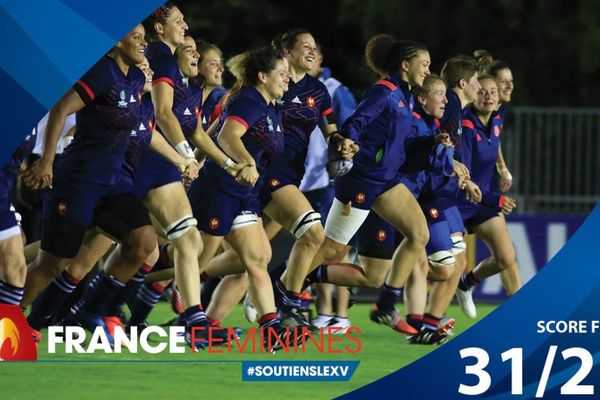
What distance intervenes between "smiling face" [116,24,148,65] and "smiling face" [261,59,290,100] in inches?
41.7

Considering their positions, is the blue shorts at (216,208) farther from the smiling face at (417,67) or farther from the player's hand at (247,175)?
the smiling face at (417,67)

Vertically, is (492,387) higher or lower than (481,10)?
lower

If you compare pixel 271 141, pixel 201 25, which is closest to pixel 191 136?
pixel 271 141

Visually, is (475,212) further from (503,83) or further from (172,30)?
(172,30)

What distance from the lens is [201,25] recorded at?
1009 inches

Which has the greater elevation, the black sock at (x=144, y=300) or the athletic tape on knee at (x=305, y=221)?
the athletic tape on knee at (x=305, y=221)

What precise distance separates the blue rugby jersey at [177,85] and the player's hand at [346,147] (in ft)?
2.86

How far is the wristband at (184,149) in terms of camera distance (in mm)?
10820

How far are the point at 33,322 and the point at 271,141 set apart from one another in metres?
1.77

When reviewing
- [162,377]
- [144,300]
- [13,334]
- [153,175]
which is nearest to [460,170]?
[144,300]

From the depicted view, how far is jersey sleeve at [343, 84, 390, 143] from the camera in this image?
11734 mm

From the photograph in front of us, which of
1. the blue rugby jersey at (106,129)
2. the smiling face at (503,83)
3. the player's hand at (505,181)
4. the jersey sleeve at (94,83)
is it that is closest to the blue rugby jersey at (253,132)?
the blue rugby jersey at (106,129)

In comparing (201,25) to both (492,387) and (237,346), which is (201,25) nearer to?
(237,346)

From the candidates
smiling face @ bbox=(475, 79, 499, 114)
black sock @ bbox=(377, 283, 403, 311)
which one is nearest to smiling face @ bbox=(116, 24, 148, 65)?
black sock @ bbox=(377, 283, 403, 311)
